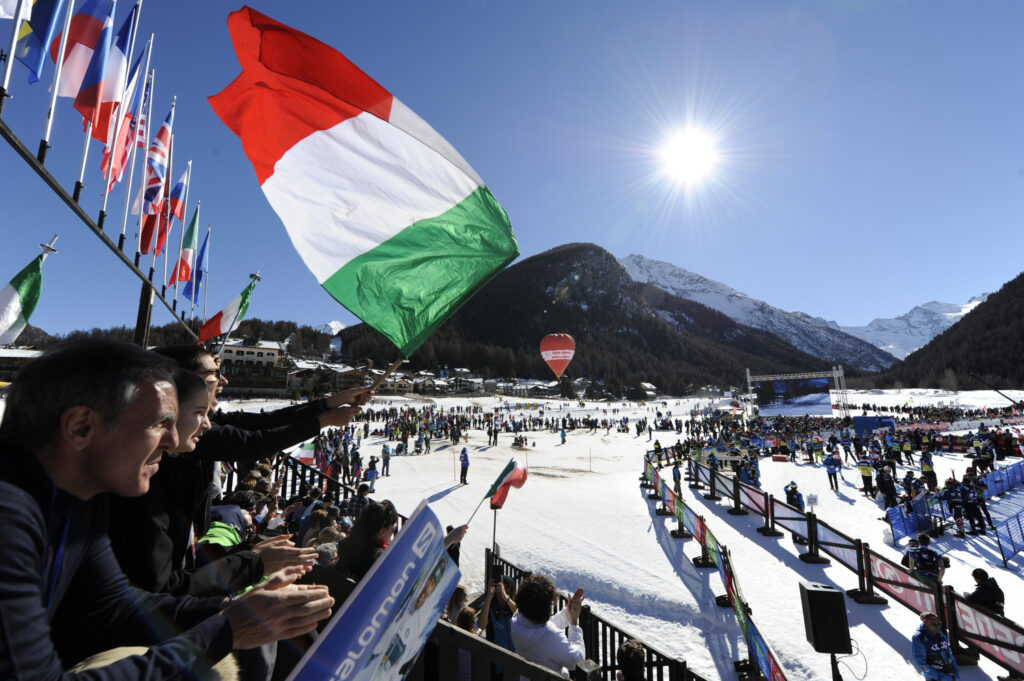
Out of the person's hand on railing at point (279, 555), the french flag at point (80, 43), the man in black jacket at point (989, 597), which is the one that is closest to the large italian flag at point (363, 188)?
the person's hand on railing at point (279, 555)

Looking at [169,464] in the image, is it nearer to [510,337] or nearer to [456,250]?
[456,250]

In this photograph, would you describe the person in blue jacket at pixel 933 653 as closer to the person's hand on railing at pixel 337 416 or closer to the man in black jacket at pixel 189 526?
the person's hand on railing at pixel 337 416

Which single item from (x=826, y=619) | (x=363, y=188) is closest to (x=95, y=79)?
(x=363, y=188)

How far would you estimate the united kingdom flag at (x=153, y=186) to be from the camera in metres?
6.56

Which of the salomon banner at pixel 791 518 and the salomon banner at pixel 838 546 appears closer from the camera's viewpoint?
the salomon banner at pixel 838 546

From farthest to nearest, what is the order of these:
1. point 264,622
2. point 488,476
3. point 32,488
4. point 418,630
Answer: point 488,476 → point 418,630 → point 264,622 → point 32,488

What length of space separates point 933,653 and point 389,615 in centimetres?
742

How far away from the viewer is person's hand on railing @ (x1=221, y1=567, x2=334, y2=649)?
123 cm

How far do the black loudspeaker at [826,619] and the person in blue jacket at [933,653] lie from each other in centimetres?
287

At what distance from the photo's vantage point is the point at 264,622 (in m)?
1.25

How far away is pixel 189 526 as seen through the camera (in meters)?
2.06

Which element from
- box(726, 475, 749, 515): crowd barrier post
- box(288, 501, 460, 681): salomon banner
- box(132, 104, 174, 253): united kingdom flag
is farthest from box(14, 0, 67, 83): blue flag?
box(726, 475, 749, 515): crowd barrier post

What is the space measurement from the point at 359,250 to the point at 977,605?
933 cm

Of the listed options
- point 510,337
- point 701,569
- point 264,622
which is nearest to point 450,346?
point 510,337
